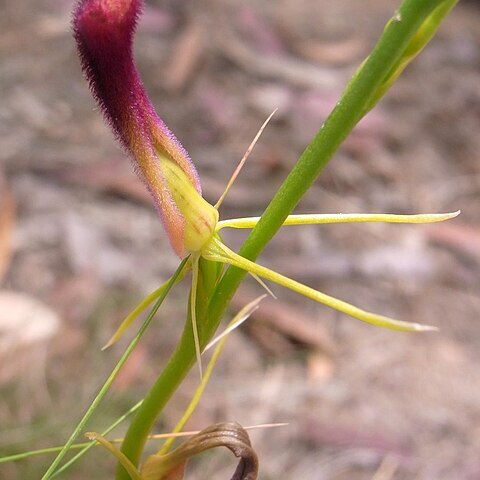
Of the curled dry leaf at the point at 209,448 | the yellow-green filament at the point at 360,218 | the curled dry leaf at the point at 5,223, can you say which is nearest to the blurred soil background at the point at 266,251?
the curled dry leaf at the point at 5,223

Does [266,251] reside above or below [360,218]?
below

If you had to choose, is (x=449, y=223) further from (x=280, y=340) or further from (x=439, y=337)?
(x=280, y=340)

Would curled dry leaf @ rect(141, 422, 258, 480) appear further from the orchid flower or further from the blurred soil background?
the blurred soil background

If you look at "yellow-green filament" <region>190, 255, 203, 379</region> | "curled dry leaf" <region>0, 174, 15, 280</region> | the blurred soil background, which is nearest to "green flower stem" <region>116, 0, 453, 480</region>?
"yellow-green filament" <region>190, 255, 203, 379</region>

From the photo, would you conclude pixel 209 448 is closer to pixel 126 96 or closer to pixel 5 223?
pixel 126 96

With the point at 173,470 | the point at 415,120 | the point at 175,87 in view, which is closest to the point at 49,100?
the point at 175,87

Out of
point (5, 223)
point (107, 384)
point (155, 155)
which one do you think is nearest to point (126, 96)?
point (155, 155)

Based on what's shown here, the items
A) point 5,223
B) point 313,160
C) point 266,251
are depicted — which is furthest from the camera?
point 266,251
